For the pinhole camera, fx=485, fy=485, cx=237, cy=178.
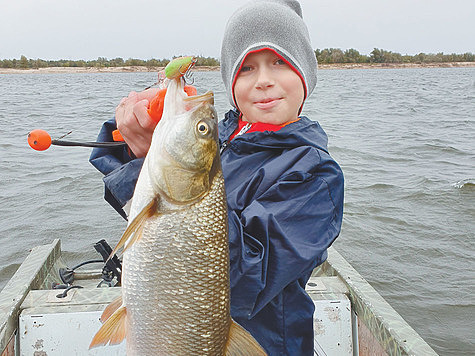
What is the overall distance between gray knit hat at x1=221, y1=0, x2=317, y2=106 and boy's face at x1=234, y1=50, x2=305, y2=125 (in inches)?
2.1

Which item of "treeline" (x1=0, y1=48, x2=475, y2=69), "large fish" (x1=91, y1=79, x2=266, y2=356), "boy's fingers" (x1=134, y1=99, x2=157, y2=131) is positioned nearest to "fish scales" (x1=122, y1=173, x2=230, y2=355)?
"large fish" (x1=91, y1=79, x2=266, y2=356)

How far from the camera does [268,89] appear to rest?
231 cm

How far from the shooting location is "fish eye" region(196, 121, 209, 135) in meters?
1.62

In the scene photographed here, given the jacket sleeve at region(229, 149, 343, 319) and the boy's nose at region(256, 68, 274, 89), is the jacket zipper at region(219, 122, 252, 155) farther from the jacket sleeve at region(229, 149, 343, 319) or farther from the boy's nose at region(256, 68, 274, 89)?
Answer: the jacket sleeve at region(229, 149, 343, 319)

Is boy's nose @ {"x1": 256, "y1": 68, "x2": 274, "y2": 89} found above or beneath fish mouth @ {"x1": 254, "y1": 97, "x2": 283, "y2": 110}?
above

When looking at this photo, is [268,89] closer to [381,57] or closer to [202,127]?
[202,127]

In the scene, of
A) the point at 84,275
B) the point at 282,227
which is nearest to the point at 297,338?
the point at 282,227

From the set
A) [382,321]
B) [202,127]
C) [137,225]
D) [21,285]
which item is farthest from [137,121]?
[21,285]

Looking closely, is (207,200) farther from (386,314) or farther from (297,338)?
(386,314)

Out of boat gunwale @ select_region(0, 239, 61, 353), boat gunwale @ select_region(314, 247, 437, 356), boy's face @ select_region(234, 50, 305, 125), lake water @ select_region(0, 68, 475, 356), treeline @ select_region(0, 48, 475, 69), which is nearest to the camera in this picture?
boy's face @ select_region(234, 50, 305, 125)

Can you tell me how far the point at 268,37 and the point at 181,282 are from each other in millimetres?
1324

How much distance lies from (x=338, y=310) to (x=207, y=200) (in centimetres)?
211

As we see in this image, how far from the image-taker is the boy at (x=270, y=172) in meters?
1.86

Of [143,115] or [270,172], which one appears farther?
[270,172]
